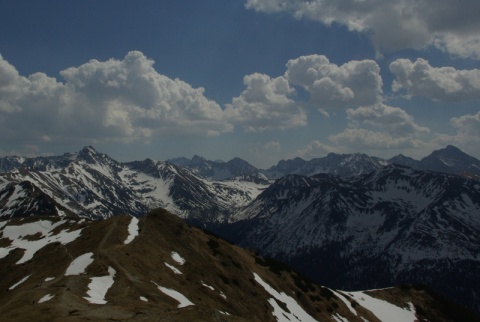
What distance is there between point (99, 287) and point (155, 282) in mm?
9614

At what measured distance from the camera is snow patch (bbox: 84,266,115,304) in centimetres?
4531

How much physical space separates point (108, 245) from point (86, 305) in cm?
3380

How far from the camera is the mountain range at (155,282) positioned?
40281mm

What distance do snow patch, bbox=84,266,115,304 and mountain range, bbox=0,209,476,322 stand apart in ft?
0.39

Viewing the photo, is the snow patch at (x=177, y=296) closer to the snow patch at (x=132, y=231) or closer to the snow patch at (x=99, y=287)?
the snow patch at (x=99, y=287)

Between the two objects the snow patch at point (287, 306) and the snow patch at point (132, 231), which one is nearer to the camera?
the snow patch at point (287, 306)

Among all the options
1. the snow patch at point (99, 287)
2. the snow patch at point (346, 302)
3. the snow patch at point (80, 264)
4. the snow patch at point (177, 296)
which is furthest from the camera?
the snow patch at point (346, 302)

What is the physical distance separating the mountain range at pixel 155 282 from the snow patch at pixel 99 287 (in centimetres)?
12

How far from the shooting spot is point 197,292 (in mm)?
64000

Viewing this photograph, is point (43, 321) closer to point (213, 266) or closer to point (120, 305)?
point (120, 305)

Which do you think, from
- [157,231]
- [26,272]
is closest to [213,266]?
[157,231]

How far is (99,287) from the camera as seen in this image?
51406 millimetres

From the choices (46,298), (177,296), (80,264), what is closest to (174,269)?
Result: (80,264)

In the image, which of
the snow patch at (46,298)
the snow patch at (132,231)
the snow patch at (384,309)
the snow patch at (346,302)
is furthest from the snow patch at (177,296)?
the snow patch at (384,309)
